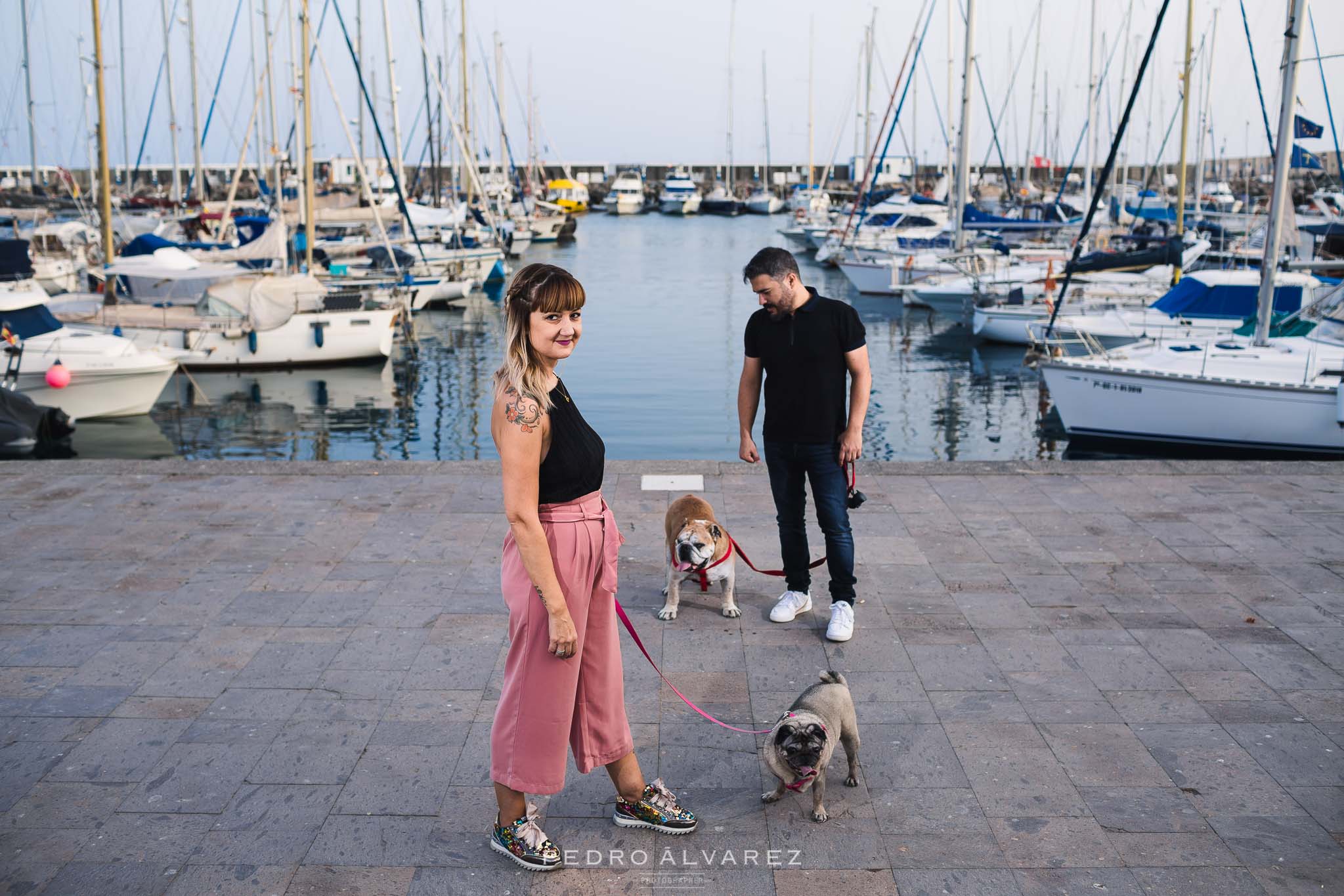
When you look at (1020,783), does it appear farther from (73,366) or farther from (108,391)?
(108,391)

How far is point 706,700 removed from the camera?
4832mm

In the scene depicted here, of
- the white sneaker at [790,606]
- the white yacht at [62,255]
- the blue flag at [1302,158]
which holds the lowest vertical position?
the white sneaker at [790,606]

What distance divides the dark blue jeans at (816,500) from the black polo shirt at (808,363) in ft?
0.22

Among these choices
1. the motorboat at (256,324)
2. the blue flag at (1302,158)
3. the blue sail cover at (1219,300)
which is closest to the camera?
the blue flag at (1302,158)

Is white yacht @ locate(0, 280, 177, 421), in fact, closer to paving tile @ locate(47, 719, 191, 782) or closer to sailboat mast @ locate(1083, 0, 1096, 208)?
paving tile @ locate(47, 719, 191, 782)

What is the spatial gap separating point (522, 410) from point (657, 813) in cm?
150

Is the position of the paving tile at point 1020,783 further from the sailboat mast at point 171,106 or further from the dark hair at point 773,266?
the sailboat mast at point 171,106

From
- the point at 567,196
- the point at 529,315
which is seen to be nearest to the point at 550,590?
the point at 529,315

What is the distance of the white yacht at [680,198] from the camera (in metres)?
85.2

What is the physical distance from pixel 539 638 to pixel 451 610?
252 centimetres

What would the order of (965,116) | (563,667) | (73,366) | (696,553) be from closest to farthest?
1. (563,667)
2. (696,553)
3. (73,366)
4. (965,116)

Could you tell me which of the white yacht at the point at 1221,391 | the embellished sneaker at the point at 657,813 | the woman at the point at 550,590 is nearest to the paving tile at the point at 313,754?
the woman at the point at 550,590

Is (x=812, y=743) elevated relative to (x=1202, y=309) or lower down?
lower down

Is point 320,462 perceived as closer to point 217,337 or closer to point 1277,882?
point 1277,882
